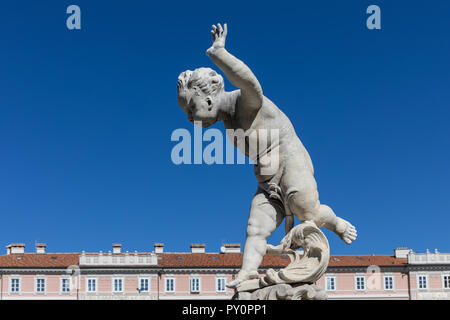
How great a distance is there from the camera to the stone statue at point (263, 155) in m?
6.37

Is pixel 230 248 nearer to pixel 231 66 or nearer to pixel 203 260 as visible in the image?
pixel 203 260

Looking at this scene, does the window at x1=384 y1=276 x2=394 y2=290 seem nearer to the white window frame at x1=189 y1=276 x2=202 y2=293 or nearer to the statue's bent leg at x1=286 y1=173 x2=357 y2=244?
the white window frame at x1=189 y1=276 x2=202 y2=293

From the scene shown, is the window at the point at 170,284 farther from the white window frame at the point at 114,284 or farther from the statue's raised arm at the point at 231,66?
the statue's raised arm at the point at 231,66

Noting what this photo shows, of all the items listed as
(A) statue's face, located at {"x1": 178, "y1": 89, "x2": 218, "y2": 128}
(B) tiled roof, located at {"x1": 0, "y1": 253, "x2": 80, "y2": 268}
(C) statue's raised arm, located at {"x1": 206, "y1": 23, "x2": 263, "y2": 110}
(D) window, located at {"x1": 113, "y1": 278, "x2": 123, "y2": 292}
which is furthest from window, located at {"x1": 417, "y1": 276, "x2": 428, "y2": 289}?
(C) statue's raised arm, located at {"x1": 206, "y1": 23, "x2": 263, "y2": 110}

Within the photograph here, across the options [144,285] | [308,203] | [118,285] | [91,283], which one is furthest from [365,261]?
[308,203]

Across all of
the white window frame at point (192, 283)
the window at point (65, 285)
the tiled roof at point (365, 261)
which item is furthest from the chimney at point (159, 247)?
the tiled roof at point (365, 261)

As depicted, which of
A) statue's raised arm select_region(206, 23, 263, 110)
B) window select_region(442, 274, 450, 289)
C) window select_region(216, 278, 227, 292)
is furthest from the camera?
window select_region(442, 274, 450, 289)

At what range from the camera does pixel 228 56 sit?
19.6ft

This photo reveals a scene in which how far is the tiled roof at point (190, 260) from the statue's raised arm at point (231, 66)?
56300 mm

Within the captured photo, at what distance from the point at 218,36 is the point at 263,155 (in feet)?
3.86

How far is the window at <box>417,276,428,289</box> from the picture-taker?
65.4 meters

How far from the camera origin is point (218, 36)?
6.01 m

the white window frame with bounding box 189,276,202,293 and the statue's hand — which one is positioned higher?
the white window frame with bounding box 189,276,202,293
